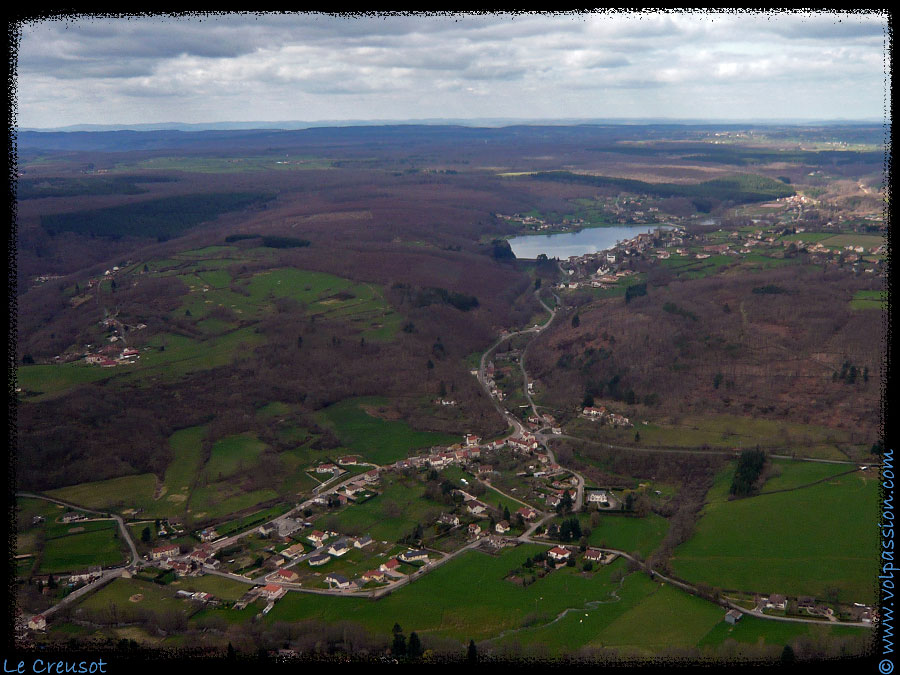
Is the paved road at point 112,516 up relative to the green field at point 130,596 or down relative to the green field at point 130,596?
up

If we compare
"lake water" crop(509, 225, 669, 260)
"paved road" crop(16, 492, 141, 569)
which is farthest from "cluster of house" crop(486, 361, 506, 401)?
"lake water" crop(509, 225, 669, 260)

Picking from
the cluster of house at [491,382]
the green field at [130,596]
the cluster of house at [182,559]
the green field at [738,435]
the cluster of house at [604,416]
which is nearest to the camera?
the green field at [130,596]

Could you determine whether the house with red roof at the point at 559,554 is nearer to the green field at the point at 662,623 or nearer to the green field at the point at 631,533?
the green field at the point at 631,533

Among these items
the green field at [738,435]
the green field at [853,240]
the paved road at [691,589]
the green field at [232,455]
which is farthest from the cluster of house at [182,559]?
the green field at [853,240]

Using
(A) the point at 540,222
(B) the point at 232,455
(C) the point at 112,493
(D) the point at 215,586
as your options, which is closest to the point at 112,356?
(B) the point at 232,455

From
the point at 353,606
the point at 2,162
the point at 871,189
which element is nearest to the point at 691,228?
the point at 871,189
